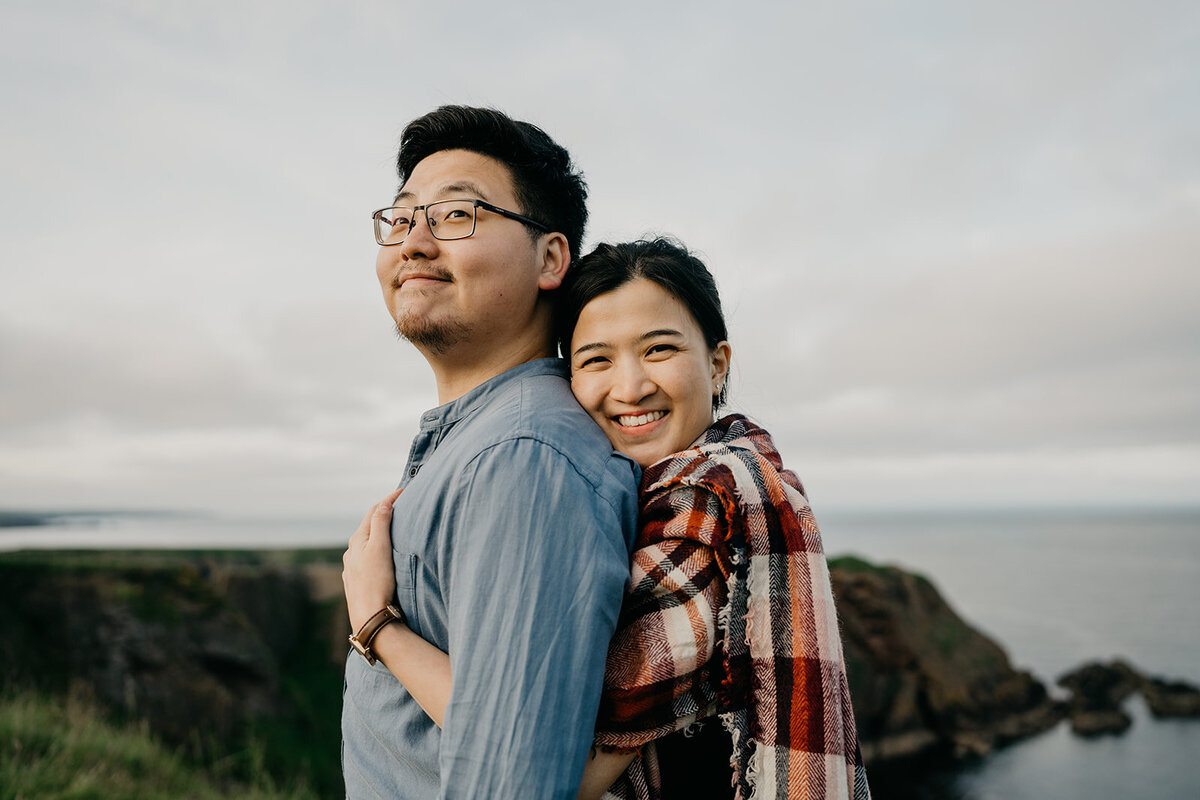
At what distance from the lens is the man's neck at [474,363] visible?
8.18ft

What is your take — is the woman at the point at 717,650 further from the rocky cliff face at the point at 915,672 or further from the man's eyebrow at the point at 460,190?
the rocky cliff face at the point at 915,672

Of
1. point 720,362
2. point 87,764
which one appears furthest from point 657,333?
point 87,764

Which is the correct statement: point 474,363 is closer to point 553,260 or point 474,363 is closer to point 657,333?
point 553,260

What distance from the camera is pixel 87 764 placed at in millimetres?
5895

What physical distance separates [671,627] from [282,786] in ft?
28.7

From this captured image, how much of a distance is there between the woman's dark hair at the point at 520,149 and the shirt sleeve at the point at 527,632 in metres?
1.20

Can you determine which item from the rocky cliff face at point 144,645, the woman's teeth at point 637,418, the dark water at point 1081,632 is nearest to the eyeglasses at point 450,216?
the woman's teeth at point 637,418

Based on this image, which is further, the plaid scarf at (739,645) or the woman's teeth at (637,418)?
the woman's teeth at (637,418)

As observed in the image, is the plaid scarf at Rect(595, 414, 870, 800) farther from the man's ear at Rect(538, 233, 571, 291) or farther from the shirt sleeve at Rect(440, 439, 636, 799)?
the man's ear at Rect(538, 233, 571, 291)

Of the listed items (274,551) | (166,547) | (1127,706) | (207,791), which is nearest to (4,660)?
(207,791)

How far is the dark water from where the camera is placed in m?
18.1

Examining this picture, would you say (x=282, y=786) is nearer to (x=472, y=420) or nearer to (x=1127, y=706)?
(x=472, y=420)

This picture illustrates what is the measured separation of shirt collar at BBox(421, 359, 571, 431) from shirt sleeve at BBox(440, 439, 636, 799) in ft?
2.25

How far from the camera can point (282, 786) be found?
8625 mm
